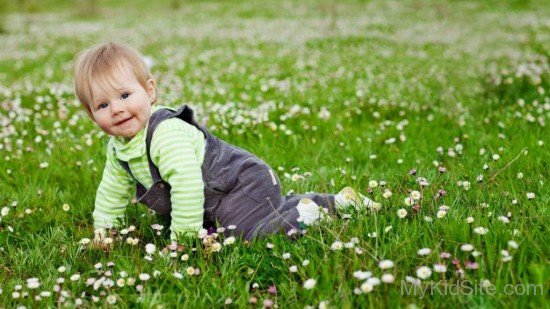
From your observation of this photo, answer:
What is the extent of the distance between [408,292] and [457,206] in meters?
1.22

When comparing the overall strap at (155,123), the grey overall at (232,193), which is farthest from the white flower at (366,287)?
the overall strap at (155,123)

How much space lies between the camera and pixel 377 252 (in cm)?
323

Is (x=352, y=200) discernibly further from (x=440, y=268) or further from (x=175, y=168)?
(x=175, y=168)

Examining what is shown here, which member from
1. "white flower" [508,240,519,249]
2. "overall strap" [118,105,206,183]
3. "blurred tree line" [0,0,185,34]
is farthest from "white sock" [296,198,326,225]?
"blurred tree line" [0,0,185,34]

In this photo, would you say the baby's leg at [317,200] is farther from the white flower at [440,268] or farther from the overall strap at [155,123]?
the white flower at [440,268]

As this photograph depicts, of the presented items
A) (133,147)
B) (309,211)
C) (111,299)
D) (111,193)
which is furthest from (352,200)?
(111,193)

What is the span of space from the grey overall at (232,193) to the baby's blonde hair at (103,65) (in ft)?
1.26

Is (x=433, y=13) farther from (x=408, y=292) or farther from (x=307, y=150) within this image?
(x=408, y=292)

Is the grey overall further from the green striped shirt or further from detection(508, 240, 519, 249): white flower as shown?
detection(508, 240, 519, 249): white flower

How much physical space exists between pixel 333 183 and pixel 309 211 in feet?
2.65

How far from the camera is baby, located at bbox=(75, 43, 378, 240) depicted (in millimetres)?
3830

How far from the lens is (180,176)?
12.4ft

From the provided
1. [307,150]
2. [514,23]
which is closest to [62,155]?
[307,150]

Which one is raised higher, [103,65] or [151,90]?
[103,65]
